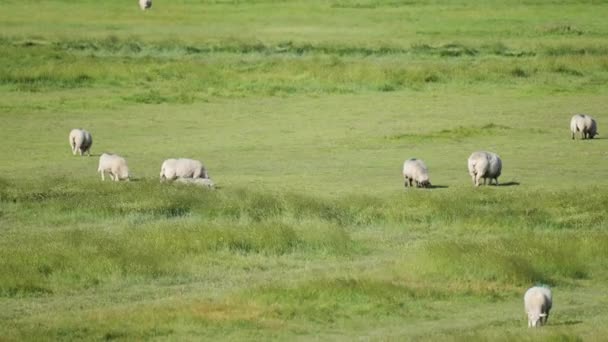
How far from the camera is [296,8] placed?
77.9m

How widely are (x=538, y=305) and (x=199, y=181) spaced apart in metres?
12.4

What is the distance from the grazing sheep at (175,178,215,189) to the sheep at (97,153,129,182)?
144 cm

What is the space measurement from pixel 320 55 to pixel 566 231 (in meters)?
32.1

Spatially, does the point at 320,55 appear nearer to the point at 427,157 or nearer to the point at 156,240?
the point at 427,157

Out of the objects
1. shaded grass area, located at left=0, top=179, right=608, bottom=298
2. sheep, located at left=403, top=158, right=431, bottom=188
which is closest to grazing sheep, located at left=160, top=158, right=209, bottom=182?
shaded grass area, located at left=0, top=179, right=608, bottom=298

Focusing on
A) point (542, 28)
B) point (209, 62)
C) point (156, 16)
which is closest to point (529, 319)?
point (209, 62)

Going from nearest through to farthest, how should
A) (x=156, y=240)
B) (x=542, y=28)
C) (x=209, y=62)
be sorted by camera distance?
1. (x=156, y=240)
2. (x=209, y=62)
3. (x=542, y=28)

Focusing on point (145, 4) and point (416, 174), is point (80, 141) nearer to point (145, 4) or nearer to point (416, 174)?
point (416, 174)

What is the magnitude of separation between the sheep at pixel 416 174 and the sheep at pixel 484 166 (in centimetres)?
95

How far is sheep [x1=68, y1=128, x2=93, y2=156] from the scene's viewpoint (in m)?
36.2

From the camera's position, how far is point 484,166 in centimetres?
3112

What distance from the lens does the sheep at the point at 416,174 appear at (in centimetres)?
3122

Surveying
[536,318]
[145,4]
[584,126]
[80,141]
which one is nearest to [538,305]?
[536,318]

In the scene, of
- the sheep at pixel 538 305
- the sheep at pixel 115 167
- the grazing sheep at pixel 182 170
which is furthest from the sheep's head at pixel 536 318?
the sheep at pixel 115 167
